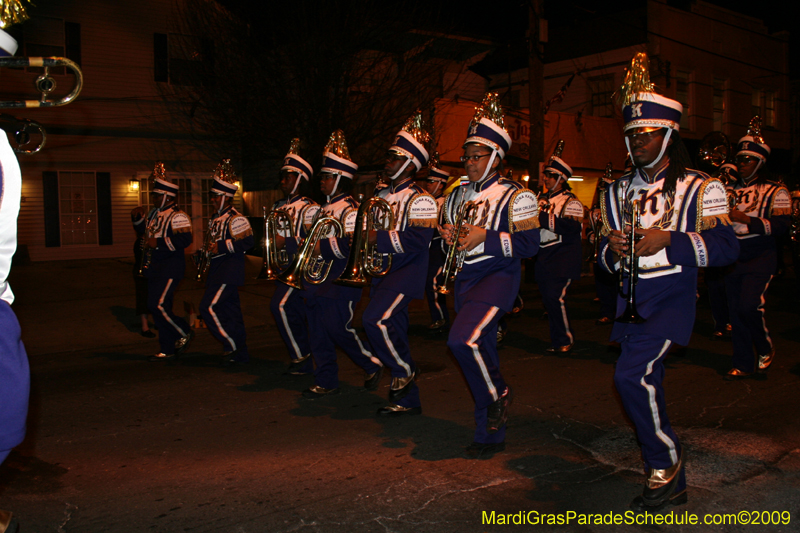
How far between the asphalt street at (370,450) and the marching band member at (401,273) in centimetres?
33

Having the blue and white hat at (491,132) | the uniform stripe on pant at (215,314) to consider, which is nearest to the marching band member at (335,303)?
the blue and white hat at (491,132)

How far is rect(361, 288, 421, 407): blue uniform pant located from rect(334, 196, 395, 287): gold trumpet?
22 centimetres

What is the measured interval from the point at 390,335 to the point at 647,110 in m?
2.76

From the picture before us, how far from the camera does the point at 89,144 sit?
19.5 metres

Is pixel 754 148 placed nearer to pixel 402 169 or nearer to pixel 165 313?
pixel 402 169

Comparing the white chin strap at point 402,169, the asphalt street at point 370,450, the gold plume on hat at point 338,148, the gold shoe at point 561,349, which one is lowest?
the asphalt street at point 370,450

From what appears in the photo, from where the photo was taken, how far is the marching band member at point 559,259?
8.20 metres

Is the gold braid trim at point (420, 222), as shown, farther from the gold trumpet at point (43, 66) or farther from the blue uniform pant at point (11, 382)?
the blue uniform pant at point (11, 382)

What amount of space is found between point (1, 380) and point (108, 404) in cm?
420

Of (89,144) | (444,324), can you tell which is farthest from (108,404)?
(89,144)

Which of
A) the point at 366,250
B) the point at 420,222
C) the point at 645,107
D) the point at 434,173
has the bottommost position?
the point at 366,250

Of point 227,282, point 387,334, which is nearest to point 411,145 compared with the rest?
point 387,334

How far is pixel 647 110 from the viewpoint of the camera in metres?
3.96

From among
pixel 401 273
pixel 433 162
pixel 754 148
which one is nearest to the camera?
pixel 401 273
